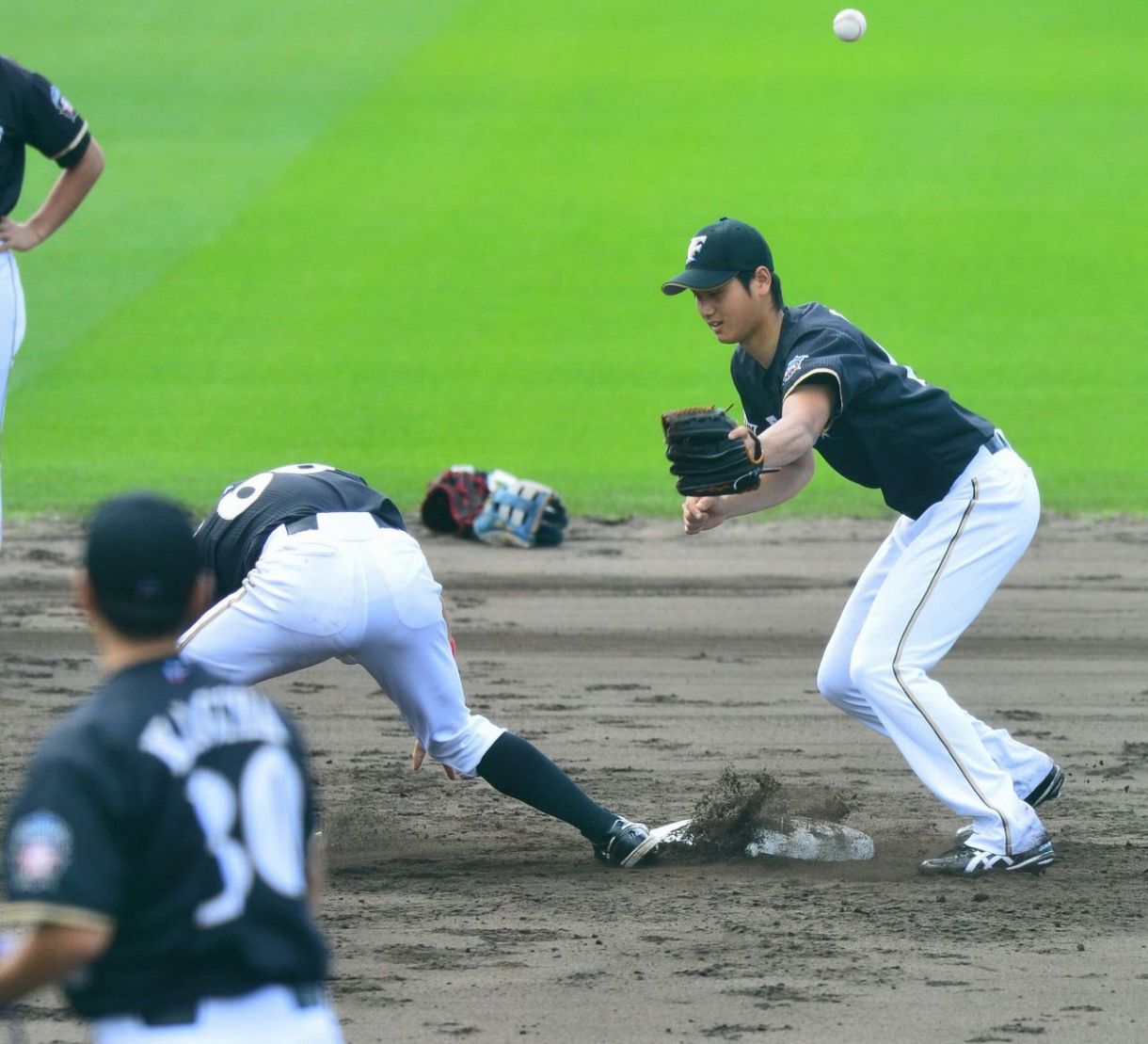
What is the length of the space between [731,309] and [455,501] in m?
5.91

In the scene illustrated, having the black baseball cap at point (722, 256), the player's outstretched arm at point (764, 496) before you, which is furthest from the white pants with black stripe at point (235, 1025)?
the player's outstretched arm at point (764, 496)

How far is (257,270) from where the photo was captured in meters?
20.5

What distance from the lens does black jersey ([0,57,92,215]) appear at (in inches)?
276

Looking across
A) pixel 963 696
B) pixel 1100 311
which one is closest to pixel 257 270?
pixel 1100 311

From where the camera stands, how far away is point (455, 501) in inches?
436

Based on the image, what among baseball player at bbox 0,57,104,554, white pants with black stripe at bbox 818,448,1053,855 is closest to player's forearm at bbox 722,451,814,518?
white pants with black stripe at bbox 818,448,1053,855

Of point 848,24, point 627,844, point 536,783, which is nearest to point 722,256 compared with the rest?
point 536,783

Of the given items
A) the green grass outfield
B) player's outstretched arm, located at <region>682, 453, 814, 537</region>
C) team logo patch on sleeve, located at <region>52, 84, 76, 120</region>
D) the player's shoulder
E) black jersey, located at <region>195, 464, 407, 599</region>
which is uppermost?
the player's shoulder

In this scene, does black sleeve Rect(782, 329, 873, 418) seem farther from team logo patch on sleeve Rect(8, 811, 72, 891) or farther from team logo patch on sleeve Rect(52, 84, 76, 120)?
team logo patch on sleeve Rect(52, 84, 76, 120)

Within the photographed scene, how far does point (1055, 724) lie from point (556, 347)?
1169 centimetres

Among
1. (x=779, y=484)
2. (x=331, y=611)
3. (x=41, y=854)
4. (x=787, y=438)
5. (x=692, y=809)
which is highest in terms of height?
(x=41, y=854)

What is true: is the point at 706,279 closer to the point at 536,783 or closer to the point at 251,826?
the point at 536,783

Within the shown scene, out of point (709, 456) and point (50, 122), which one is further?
point (50, 122)

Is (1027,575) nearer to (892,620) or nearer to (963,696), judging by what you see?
(963,696)
